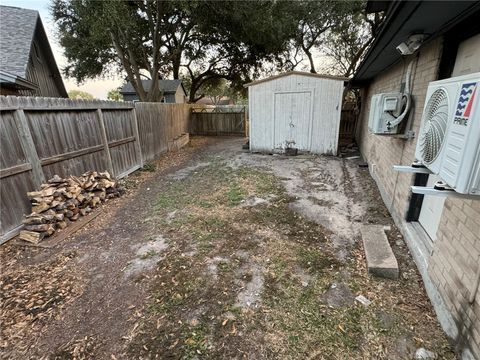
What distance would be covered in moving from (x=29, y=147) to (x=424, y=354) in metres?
5.13

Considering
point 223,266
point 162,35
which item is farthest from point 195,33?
point 223,266

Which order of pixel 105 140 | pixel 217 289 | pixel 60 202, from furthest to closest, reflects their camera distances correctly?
pixel 105 140 < pixel 60 202 < pixel 217 289

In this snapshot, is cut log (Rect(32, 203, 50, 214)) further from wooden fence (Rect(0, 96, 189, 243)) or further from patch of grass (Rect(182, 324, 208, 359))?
patch of grass (Rect(182, 324, 208, 359))

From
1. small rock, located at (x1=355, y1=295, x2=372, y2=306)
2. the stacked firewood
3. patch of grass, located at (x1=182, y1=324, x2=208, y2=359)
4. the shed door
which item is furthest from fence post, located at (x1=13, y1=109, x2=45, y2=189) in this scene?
the shed door

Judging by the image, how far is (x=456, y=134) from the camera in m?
1.32

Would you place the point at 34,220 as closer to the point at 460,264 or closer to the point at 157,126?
the point at 460,264

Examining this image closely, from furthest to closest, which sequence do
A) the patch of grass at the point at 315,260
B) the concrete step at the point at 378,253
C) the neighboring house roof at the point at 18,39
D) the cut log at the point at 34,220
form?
the neighboring house roof at the point at 18,39, the cut log at the point at 34,220, the patch of grass at the point at 315,260, the concrete step at the point at 378,253

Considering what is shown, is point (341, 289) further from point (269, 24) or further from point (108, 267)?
point (269, 24)

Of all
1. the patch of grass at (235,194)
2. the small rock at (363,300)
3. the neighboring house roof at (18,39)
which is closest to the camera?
the small rock at (363,300)

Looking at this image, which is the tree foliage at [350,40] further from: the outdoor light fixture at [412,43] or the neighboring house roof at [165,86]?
the neighboring house roof at [165,86]

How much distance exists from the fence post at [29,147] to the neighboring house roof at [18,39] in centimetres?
418

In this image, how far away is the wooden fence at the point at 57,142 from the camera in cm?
338

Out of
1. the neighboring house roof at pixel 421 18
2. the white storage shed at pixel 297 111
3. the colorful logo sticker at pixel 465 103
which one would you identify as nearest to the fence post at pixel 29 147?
the neighboring house roof at pixel 421 18

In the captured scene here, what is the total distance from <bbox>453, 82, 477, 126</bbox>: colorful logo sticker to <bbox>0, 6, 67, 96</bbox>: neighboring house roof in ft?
28.9
